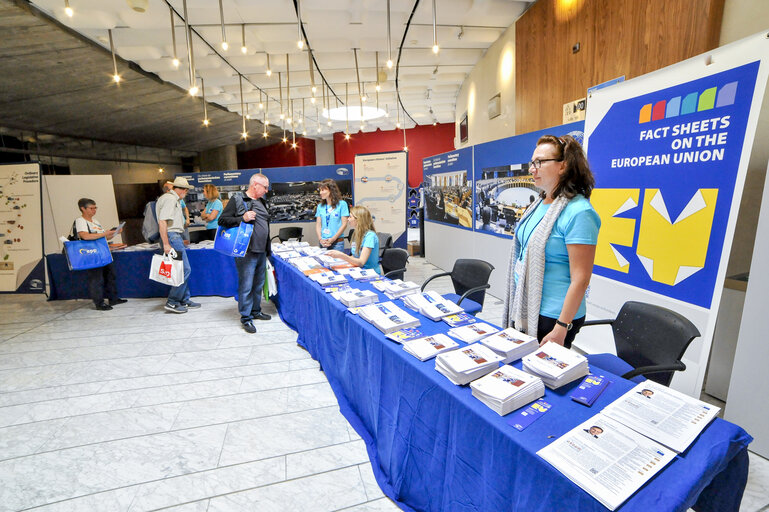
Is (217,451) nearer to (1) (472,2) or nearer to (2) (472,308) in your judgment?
(2) (472,308)

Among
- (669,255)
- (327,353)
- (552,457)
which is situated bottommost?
(327,353)

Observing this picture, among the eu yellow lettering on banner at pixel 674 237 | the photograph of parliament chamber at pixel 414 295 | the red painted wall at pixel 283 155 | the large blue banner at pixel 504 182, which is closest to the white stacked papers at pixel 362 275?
the photograph of parliament chamber at pixel 414 295

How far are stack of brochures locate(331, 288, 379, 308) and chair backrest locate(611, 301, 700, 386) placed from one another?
4.80 ft

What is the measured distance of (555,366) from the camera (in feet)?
4.30

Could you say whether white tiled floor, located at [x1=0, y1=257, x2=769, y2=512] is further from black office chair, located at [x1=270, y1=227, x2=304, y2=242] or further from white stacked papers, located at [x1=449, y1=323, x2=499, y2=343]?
black office chair, located at [x1=270, y1=227, x2=304, y2=242]

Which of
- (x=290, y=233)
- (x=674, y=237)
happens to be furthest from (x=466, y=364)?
(x=290, y=233)

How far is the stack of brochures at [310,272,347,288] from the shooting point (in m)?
2.75

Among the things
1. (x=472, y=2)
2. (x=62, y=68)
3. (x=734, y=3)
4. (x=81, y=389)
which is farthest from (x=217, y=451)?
(x=62, y=68)

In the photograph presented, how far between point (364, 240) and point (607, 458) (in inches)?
106

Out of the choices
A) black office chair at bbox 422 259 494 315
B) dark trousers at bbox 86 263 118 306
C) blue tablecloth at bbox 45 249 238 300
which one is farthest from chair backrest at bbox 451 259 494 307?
dark trousers at bbox 86 263 118 306

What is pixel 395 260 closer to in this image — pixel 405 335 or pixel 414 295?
pixel 414 295

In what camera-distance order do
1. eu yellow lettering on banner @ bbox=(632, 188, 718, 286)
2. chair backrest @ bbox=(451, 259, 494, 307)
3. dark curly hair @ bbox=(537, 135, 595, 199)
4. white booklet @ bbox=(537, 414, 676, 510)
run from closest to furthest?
1. white booklet @ bbox=(537, 414, 676, 510)
2. dark curly hair @ bbox=(537, 135, 595, 199)
3. eu yellow lettering on banner @ bbox=(632, 188, 718, 286)
4. chair backrest @ bbox=(451, 259, 494, 307)

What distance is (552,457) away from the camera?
94 cm

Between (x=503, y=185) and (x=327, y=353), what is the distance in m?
3.20
